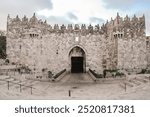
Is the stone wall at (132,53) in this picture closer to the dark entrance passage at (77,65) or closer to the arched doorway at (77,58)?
the arched doorway at (77,58)

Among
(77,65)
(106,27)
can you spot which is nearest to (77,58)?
(77,65)

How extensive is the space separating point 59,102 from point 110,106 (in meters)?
1.89

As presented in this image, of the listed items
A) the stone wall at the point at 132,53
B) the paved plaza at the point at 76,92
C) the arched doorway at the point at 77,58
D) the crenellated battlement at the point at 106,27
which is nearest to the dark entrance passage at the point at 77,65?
the arched doorway at the point at 77,58

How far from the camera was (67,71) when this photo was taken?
114 ft

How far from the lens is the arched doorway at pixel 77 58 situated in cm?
3522

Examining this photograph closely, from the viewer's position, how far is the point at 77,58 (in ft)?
124

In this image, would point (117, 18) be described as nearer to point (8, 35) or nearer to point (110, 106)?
point (8, 35)

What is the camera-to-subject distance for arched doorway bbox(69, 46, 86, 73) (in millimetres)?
35219

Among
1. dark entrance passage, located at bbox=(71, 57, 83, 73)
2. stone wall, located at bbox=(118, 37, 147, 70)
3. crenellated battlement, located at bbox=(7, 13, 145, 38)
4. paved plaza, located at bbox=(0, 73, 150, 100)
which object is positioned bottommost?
paved plaza, located at bbox=(0, 73, 150, 100)

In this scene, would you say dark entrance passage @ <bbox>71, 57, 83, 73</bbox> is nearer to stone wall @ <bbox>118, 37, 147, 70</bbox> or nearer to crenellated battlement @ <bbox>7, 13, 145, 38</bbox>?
crenellated battlement @ <bbox>7, 13, 145, 38</bbox>

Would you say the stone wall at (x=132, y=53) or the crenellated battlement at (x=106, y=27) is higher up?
the crenellated battlement at (x=106, y=27)

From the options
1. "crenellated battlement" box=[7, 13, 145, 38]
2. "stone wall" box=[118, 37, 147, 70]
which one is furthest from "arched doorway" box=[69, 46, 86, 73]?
"stone wall" box=[118, 37, 147, 70]

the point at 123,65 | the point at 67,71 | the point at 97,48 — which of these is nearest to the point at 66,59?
the point at 67,71

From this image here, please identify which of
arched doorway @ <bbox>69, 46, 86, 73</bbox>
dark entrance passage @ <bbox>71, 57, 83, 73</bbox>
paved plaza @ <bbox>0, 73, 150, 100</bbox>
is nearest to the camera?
paved plaza @ <bbox>0, 73, 150, 100</bbox>
